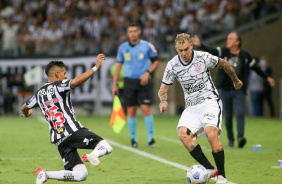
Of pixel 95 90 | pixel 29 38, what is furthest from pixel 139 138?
pixel 29 38

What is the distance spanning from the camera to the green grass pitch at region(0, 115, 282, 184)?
8062 millimetres

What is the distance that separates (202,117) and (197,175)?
906 mm

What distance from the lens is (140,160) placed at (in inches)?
398

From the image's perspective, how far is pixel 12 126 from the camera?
1859 centimetres

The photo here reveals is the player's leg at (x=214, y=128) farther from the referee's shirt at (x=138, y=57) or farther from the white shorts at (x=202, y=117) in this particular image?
the referee's shirt at (x=138, y=57)

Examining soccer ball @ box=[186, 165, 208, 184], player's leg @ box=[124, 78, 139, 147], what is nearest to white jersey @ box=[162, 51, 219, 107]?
soccer ball @ box=[186, 165, 208, 184]

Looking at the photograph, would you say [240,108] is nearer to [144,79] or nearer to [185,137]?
[144,79]

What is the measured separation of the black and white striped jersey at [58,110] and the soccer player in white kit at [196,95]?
131 centimetres

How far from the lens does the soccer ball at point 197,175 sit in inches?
288

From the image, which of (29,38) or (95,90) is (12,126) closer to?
(95,90)

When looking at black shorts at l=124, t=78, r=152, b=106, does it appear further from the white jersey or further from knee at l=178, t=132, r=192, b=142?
knee at l=178, t=132, r=192, b=142

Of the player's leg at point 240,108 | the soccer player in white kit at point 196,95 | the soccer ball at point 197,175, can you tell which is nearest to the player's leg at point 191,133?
the soccer player in white kit at point 196,95

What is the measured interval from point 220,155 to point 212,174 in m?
0.26

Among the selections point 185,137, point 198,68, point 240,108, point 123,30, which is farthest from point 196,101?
point 123,30
